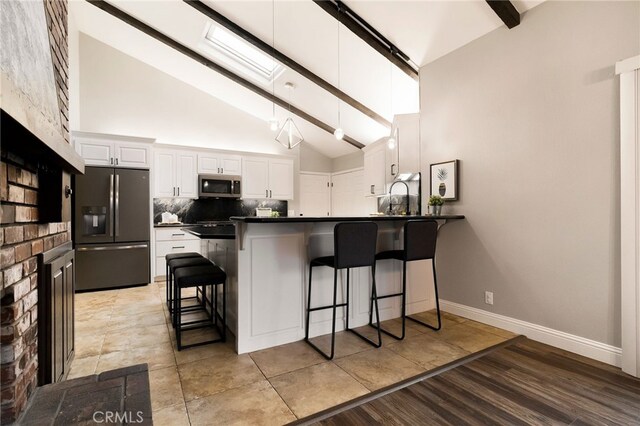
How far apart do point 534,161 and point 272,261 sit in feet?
8.18

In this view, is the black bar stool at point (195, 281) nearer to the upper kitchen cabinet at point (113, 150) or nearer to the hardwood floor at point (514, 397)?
the hardwood floor at point (514, 397)

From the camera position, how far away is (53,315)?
155cm

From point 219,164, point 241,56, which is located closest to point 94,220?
point 219,164

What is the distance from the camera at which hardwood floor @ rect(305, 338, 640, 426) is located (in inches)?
66.8

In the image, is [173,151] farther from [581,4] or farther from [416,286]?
[581,4]

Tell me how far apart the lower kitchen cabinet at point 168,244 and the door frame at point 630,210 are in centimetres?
541

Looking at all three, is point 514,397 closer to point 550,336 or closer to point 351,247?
point 550,336

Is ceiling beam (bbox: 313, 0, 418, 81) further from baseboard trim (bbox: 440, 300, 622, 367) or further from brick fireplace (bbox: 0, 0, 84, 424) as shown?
baseboard trim (bbox: 440, 300, 622, 367)

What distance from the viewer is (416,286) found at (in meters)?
3.43

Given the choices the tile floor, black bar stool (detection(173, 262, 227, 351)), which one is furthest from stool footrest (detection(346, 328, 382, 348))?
black bar stool (detection(173, 262, 227, 351))

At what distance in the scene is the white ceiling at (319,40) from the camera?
323 centimetres

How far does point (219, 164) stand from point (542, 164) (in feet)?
17.1

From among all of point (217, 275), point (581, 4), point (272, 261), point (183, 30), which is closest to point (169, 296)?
point (217, 275)

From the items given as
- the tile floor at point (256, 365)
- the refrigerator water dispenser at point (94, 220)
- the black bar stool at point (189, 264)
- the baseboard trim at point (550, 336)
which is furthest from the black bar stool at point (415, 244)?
the refrigerator water dispenser at point (94, 220)
